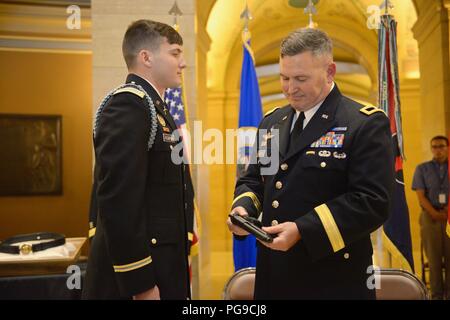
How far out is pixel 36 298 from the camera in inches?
112

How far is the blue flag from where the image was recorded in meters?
5.22

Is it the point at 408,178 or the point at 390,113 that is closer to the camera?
the point at 390,113

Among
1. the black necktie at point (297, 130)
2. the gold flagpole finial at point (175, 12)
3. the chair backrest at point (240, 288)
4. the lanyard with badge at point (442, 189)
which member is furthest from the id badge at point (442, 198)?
the black necktie at point (297, 130)

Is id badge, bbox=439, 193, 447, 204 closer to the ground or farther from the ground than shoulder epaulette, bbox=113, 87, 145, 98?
closer to the ground

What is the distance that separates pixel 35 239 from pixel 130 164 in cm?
172

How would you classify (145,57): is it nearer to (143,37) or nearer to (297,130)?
(143,37)

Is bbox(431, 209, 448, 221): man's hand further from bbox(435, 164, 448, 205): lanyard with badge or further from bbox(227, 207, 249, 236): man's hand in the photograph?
bbox(227, 207, 249, 236): man's hand

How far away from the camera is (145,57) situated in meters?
1.93

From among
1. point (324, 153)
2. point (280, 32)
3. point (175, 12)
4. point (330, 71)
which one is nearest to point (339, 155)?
point (324, 153)

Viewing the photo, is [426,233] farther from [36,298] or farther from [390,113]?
[36,298]

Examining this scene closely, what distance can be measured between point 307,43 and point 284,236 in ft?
2.34

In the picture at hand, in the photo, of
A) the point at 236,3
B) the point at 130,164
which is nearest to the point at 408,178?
the point at 236,3

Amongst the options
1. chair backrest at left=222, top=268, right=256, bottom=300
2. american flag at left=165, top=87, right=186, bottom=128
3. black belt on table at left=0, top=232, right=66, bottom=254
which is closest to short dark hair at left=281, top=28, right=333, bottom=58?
chair backrest at left=222, top=268, right=256, bottom=300

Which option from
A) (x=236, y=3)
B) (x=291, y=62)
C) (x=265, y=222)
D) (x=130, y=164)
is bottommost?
(x=265, y=222)
